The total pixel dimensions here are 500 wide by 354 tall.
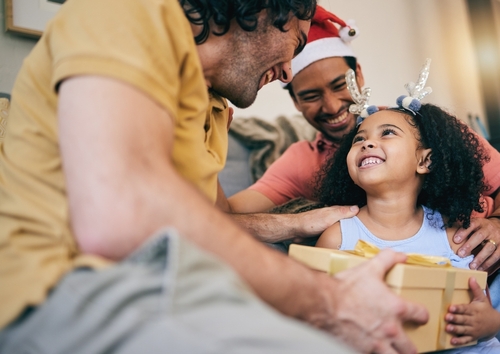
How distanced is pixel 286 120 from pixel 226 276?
6.41ft

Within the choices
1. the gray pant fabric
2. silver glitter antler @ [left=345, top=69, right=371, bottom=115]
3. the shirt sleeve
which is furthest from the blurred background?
the gray pant fabric

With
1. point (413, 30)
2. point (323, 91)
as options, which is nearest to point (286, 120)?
point (323, 91)

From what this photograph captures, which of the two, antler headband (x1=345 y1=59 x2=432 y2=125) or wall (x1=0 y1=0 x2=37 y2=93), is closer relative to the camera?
antler headband (x1=345 y1=59 x2=432 y2=125)

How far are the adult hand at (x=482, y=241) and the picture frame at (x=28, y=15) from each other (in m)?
1.65

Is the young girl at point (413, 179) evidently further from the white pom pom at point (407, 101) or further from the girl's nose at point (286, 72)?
the girl's nose at point (286, 72)

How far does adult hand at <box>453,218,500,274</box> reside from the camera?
1.41 meters

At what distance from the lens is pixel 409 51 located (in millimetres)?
3381

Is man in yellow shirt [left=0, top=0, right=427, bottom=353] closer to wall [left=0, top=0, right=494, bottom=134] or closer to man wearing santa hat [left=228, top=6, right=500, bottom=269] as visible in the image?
man wearing santa hat [left=228, top=6, right=500, bottom=269]

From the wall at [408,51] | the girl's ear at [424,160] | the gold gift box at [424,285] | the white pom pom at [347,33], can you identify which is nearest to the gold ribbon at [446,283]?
the gold gift box at [424,285]

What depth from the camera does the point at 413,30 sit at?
3.43m

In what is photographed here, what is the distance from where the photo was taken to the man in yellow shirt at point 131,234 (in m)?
0.61

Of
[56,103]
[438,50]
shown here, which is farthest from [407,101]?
[438,50]

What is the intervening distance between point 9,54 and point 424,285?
5.45 ft

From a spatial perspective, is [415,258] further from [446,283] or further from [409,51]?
[409,51]
